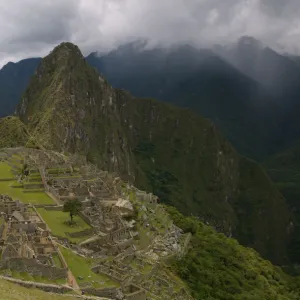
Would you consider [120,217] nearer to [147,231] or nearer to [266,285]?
[147,231]

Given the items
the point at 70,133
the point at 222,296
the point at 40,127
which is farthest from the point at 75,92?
the point at 222,296

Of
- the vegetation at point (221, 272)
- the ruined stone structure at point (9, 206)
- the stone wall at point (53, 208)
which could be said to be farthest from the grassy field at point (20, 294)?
the stone wall at point (53, 208)

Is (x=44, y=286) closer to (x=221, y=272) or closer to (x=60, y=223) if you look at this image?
(x=60, y=223)

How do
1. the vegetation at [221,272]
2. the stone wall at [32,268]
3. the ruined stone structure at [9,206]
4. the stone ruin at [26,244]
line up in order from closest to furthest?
the stone wall at [32,268] < the stone ruin at [26,244] < the ruined stone structure at [9,206] < the vegetation at [221,272]

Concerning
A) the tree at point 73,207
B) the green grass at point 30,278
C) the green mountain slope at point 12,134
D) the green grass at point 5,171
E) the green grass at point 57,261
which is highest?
the green mountain slope at point 12,134

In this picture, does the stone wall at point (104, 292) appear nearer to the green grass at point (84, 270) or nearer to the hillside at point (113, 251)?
the hillside at point (113, 251)
